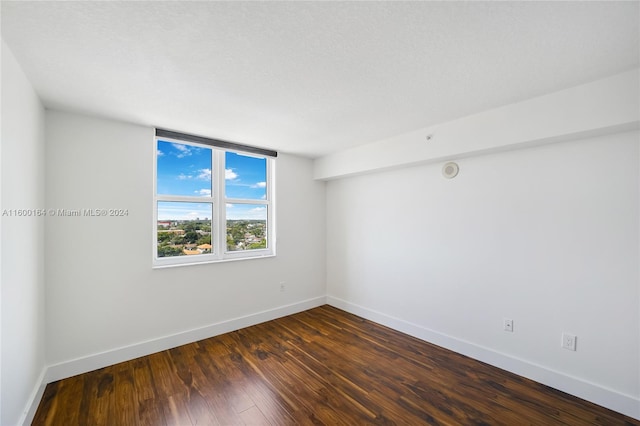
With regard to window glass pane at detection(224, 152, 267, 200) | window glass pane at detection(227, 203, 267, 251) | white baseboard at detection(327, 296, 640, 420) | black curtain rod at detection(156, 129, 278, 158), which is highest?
black curtain rod at detection(156, 129, 278, 158)

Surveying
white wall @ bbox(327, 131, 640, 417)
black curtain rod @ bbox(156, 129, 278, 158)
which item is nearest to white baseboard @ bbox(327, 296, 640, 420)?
white wall @ bbox(327, 131, 640, 417)

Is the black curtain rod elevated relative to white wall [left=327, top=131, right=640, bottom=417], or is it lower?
elevated

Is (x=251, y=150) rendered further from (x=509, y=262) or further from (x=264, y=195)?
(x=509, y=262)

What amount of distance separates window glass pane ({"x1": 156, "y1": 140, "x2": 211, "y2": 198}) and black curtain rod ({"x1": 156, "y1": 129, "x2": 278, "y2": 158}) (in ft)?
0.65

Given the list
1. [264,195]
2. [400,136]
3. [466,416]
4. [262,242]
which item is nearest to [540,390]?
[466,416]

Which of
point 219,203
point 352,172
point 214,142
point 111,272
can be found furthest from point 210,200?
point 352,172

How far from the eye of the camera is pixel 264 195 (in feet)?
12.6

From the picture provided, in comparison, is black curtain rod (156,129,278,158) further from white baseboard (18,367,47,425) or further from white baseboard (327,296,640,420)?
white baseboard (327,296,640,420)

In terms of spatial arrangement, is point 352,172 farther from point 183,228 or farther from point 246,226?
point 183,228

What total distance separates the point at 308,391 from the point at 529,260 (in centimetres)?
219

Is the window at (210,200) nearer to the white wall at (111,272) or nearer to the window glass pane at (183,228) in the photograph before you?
the window glass pane at (183,228)

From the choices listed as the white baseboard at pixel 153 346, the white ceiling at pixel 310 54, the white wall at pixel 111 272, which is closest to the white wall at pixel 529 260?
the white ceiling at pixel 310 54

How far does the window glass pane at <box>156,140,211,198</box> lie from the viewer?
2.99 metres

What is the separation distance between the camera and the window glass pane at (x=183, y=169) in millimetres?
2994
